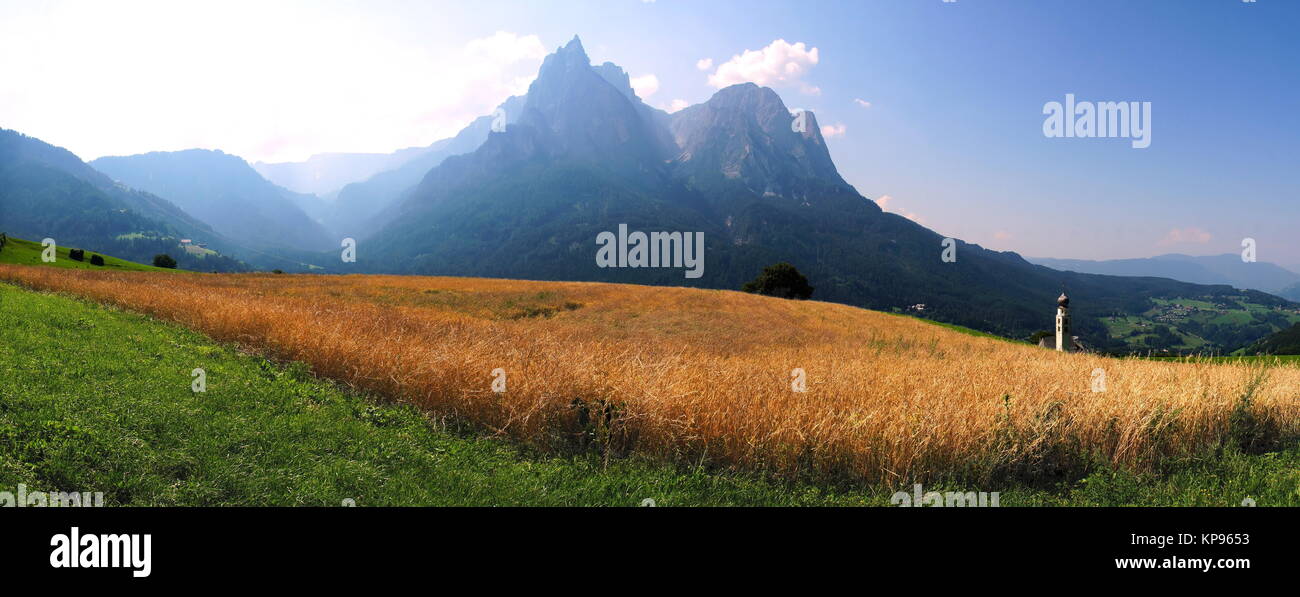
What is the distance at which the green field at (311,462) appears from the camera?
4.87m

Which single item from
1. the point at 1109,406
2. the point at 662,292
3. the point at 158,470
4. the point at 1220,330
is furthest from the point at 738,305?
the point at 1220,330

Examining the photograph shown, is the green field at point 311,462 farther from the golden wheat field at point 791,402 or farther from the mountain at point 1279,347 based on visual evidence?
the mountain at point 1279,347

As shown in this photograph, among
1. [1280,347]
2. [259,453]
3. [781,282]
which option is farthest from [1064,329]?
[1280,347]

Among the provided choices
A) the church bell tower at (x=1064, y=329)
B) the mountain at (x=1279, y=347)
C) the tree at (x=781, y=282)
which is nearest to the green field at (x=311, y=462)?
the church bell tower at (x=1064, y=329)

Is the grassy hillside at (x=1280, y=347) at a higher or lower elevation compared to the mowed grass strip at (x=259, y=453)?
lower

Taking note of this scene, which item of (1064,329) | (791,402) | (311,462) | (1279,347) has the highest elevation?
(791,402)

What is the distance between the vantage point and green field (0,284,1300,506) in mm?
4867

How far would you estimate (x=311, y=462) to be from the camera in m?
5.56

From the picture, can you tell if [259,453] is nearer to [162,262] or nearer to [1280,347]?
[162,262]

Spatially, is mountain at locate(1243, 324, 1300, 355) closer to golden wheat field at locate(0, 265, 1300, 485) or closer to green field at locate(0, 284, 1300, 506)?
golden wheat field at locate(0, 265, 1300, 485)

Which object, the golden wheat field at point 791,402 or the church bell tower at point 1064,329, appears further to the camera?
the church bell tower at point 1064,329

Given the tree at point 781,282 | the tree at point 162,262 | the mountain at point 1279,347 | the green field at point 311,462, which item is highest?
the tree at point 162,262
